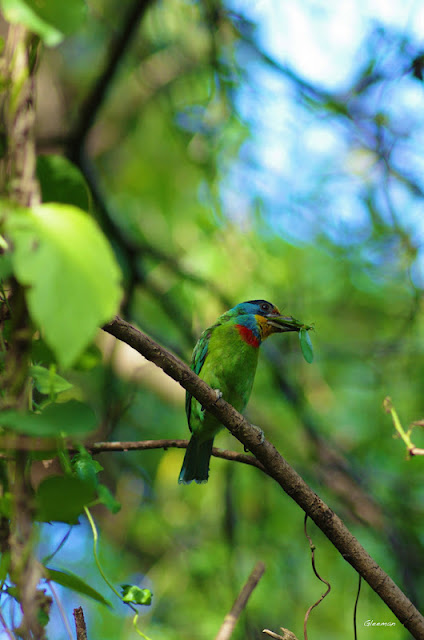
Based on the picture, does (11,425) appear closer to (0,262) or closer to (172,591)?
(0,262)

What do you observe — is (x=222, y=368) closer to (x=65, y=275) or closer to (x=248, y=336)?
(x=248, y=336)

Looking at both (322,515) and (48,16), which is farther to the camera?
(322,515)

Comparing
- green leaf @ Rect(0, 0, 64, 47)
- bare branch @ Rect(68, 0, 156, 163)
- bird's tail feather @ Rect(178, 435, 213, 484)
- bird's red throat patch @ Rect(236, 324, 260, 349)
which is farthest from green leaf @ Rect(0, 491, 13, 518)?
bare branch @ Rect(68, 0, 156, 163)

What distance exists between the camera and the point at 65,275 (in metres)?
0.91

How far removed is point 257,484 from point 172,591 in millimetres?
1497

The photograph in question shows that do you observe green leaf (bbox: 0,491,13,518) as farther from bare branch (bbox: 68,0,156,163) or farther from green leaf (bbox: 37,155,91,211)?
bare branch (bbox: 68,0,156,163)

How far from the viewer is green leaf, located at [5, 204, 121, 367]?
2.87 feet

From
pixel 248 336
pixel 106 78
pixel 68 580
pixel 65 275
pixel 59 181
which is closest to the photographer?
pixel 65 275

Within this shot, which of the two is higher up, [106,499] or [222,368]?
[106,499]

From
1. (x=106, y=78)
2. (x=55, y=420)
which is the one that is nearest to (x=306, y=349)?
(x=55, y=420)

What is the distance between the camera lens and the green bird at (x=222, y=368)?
12.6 ft

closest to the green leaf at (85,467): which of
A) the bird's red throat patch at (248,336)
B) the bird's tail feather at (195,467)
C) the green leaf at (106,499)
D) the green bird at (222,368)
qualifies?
the green leaf at (106,499)

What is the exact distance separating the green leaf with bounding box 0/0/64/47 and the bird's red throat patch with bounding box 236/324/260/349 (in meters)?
3.09

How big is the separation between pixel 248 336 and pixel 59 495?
293cm
